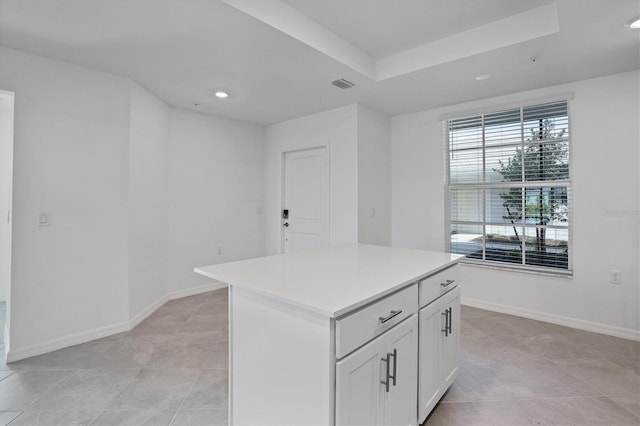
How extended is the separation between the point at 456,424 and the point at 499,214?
252cm

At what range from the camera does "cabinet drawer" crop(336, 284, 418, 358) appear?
109cm

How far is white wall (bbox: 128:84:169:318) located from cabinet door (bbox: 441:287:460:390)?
288cm

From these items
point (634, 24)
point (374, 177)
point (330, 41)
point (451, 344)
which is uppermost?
point (330, 41)

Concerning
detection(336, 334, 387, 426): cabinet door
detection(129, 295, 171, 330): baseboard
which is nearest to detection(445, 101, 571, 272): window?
detection(336, 334, 387, 426): cabinet door

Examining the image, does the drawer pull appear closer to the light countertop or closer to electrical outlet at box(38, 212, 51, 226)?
the light countertop

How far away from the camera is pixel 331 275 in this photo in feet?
4.88

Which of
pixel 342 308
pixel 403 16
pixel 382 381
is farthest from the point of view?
pixel 403 16

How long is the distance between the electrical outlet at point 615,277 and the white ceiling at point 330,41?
73.5 inches

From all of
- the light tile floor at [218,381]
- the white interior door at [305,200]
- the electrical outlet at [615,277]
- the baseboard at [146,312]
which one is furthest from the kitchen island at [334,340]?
the white interior door at [305,200]

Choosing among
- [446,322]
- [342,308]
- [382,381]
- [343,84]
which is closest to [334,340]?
[342,308]

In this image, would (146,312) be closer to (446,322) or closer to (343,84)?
(446,322)

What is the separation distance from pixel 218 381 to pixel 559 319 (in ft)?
10.8

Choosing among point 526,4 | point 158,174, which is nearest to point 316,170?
point 158,174

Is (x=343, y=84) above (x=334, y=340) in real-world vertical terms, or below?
above
